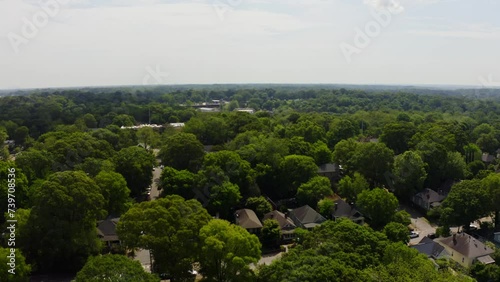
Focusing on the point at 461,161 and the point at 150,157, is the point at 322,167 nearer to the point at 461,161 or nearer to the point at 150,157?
the point at 461,161

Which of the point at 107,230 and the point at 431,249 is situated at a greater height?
the point at 431,249

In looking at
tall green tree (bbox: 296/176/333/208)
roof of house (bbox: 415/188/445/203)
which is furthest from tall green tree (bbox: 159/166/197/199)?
roof of house (bbox: 415/188/445/203)

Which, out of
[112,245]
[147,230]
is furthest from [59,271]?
[147,230]

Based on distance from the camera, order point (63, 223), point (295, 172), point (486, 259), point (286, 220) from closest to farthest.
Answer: point (63, 223) → point (486, 259) → point (286, 220) → point (295, 172)

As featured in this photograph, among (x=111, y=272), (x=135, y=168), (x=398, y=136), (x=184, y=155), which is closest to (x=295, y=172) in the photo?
(x=184, y=155)

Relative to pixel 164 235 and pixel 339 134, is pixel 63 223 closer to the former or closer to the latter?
pixel 164 235

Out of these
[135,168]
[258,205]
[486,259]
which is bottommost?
[486,259]
